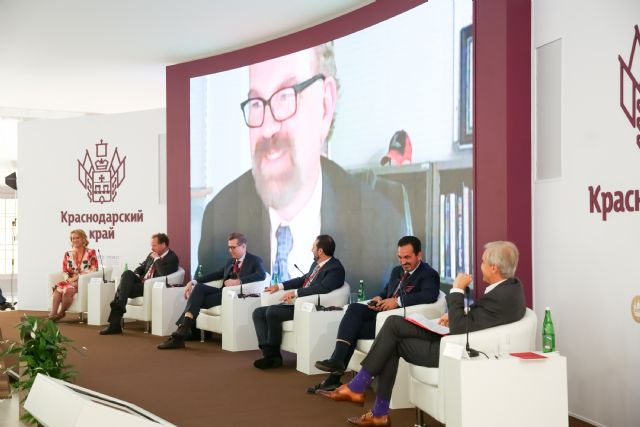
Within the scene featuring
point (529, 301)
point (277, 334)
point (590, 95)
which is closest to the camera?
point (590, 95)

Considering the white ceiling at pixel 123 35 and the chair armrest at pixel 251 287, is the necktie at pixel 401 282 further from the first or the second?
the white ceiling at pixel 123 35

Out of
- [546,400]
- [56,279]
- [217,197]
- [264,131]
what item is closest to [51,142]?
[56,279]

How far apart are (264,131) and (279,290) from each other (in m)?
2.19

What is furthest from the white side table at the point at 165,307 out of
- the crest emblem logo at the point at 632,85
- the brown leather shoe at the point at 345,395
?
the crest emblem logo at the point at 632,85

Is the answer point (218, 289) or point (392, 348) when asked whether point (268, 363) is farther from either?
point (392, 348)

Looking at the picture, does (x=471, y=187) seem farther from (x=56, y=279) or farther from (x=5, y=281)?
(x=5, y=281)

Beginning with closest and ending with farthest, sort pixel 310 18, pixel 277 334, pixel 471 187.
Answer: pixel 471 187 → pixel 277 334 → pixel 310 18

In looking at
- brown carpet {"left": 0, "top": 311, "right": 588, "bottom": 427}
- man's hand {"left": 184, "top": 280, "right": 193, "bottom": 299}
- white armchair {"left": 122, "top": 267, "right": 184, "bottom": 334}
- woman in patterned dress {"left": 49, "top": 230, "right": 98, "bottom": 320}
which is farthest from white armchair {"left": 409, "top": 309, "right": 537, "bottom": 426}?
woman in patterned dress {"left": 49, "top": 230, "right": 98, "bottom": 320}

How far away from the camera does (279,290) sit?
7273mm

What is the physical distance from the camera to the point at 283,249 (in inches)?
330

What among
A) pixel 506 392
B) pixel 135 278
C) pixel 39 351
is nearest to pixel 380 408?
pixel 506 392

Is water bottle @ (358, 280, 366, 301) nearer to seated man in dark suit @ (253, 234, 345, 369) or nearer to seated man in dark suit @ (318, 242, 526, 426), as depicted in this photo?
seated man in dark suit @ (253, 234, 345, 369)

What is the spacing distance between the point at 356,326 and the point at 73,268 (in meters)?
5.91

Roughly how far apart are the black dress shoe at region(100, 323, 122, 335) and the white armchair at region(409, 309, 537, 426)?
547cm
